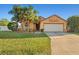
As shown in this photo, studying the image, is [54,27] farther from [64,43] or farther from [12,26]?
[12,26]

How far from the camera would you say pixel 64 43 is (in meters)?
4.23

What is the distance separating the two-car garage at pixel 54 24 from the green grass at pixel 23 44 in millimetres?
109

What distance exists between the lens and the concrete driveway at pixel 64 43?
165 inches

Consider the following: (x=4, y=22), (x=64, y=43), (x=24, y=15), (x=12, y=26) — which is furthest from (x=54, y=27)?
(x=4, y=22)

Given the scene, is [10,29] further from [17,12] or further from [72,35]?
[72,35]

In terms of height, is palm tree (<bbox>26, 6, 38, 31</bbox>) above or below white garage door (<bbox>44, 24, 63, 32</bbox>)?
above

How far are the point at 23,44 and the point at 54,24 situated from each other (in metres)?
0.48

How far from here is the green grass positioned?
13.8ft

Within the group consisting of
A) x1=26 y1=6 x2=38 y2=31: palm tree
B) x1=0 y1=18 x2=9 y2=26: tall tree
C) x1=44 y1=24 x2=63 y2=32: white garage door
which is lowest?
x1=44 y1=24 x2=63 y2=32: white garage door

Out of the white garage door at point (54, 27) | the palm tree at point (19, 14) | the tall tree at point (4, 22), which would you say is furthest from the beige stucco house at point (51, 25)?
the tall tree at point (4, 22)

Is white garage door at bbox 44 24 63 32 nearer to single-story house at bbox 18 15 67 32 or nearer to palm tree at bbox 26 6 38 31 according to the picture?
single-story house at bbox 18 15 67 32

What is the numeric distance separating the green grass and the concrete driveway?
8 cm

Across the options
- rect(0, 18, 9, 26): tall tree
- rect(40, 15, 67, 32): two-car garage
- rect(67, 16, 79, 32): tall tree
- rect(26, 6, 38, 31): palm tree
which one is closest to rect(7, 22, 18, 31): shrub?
rect(0, 18, 9, 26): tall tree

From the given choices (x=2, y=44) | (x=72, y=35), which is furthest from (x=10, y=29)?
(x=72, y=35)
